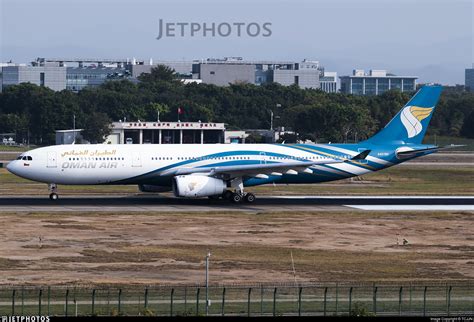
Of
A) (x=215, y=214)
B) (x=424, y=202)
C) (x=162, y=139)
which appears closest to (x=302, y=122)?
(x=162, y=139)

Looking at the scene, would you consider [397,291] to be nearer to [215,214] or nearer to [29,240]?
[29,240]

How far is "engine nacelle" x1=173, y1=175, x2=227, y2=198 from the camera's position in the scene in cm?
6378

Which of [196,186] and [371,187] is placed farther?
[371,187]

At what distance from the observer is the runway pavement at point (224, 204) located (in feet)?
205

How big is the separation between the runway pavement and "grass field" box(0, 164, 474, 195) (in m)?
4.89

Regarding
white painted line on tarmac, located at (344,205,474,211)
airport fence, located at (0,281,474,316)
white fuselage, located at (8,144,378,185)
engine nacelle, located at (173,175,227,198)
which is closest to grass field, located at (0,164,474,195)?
white fuselage, located at (8,144,378,185)

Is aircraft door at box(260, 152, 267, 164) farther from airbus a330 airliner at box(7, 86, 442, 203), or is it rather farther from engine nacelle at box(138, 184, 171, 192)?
engine nacelle at box(138, 184, 171, 192)

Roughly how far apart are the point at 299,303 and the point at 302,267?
12081mm

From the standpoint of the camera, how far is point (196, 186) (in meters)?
64.0

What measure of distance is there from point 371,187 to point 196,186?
23.7 m

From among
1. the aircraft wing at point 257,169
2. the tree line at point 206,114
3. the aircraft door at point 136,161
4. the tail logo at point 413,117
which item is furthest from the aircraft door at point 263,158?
the tree line at point 206,114

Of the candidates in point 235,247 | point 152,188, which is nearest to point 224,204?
point 152,188

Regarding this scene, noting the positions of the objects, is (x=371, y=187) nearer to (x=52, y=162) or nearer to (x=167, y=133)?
(x=52, y=162)

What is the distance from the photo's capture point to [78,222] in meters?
55.3
